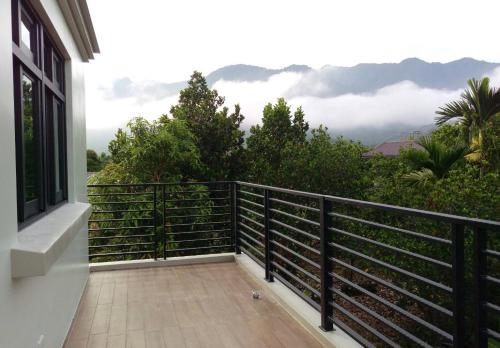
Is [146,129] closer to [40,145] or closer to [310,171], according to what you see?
[310,171]

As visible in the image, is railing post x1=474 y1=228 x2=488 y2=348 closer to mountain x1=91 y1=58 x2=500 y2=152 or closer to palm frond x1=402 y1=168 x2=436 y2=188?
palm frond x1=402 y1=168 x2=436 y2=188

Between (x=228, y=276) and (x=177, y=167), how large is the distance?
23.8 ft

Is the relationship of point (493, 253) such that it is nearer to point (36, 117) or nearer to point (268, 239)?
point (36, 117)

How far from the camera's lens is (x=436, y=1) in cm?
2461

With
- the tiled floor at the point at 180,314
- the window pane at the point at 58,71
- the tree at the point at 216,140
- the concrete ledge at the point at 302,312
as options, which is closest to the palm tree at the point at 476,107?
the tree at the point at 216,140

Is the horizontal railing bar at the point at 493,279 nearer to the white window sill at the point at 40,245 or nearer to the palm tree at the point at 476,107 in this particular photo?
the white window sill at the point at 40,245

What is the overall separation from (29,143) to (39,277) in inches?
30.5

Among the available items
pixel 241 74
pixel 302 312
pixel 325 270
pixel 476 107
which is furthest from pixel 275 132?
pixel 241 74

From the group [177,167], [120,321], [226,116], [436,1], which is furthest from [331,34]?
[120,321]

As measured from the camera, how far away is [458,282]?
187 centimetres

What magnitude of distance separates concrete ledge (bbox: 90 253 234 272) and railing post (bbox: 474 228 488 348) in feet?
13.2

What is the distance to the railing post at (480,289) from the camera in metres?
1.76

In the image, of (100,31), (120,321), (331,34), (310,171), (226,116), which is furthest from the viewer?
(331,34)

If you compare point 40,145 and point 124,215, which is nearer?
point 40,145
